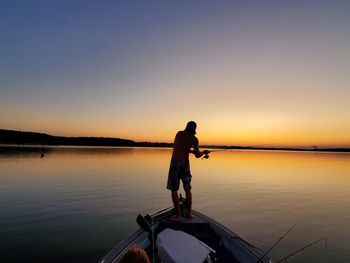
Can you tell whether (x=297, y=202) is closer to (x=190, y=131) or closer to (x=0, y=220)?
(x=190, y=131)

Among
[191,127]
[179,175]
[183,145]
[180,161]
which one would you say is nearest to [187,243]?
[179,175]

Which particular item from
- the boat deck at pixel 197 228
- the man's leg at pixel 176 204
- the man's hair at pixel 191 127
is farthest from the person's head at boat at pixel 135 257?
the man's hair at pixel 191 127

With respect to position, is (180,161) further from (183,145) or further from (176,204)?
(176,204)

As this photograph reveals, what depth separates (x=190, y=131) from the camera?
25.4 ft

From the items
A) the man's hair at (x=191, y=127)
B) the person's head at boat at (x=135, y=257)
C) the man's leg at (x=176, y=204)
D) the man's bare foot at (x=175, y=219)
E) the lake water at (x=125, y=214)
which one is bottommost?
the lake water at (x=125, y=214)

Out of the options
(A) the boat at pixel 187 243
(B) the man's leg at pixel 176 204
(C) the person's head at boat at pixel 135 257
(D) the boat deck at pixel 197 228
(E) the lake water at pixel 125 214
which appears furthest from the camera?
(E) the lake water at pixel 125 214

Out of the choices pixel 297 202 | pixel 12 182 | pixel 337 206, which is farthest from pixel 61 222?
pixel 337 206

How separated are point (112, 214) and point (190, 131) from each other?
9420 millimetres

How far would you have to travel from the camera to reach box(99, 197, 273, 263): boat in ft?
15.6

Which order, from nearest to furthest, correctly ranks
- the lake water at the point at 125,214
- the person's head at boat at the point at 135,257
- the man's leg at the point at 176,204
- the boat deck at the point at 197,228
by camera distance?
the person's head at boat at the point at 135,257, the boat deck at the point at 197,228, the man's leg at the point at 176,204, the lake water at the point at 125,214

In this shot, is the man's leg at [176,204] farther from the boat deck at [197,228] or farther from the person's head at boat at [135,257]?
the person's head at boat at [135,257]

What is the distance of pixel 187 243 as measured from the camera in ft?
16.2

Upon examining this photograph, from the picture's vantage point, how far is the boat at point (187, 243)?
15.6ft

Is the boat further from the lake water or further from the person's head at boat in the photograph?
the lake water
